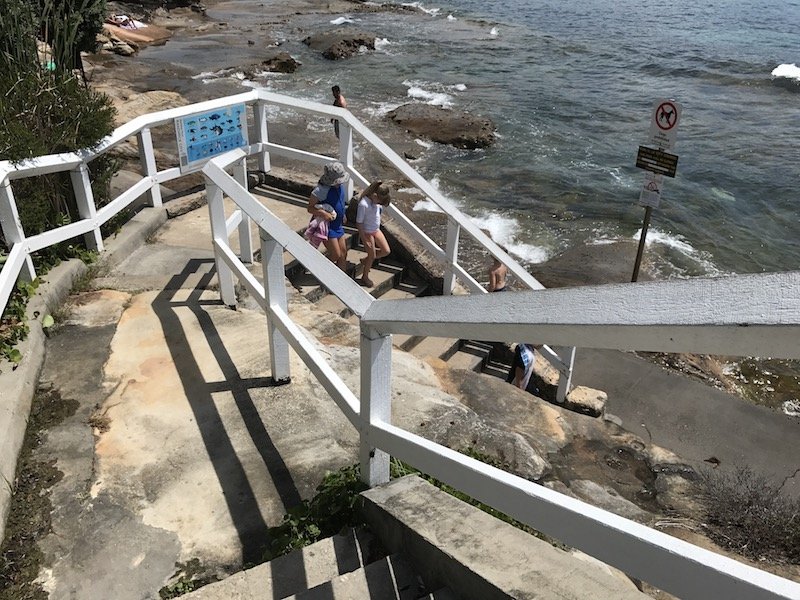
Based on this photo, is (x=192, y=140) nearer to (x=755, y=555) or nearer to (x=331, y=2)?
(x=755, y=555)

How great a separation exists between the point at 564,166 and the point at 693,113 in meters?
8.75

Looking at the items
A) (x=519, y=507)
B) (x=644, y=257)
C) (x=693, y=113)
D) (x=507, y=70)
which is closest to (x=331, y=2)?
(x=507, y=70)

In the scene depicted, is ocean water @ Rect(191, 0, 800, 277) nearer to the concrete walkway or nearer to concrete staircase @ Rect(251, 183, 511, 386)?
concrete staircase @ Rect(251, 183, 511, 386)

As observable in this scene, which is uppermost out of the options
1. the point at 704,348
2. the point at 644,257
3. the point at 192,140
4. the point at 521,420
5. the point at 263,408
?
the point at 704,348

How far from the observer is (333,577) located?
2.80m

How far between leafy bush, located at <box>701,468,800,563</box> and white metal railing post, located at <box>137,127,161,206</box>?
5948mm

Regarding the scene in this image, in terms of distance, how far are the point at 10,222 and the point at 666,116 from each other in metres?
8.11

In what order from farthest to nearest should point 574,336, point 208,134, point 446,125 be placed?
1. point 446,125
2. point 208,134
3. point 574,336

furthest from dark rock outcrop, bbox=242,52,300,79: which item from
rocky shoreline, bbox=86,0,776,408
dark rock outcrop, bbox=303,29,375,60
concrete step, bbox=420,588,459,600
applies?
concrete step, bbox=420,588,459,600

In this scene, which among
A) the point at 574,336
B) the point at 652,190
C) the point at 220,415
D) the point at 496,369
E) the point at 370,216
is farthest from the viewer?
the point at 652,190

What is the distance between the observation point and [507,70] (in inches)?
1115

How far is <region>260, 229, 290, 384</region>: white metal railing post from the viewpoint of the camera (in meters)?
3.88

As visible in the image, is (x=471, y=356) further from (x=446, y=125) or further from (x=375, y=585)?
(x=446, y=125)

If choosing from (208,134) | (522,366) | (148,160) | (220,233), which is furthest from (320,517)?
(208,134)
